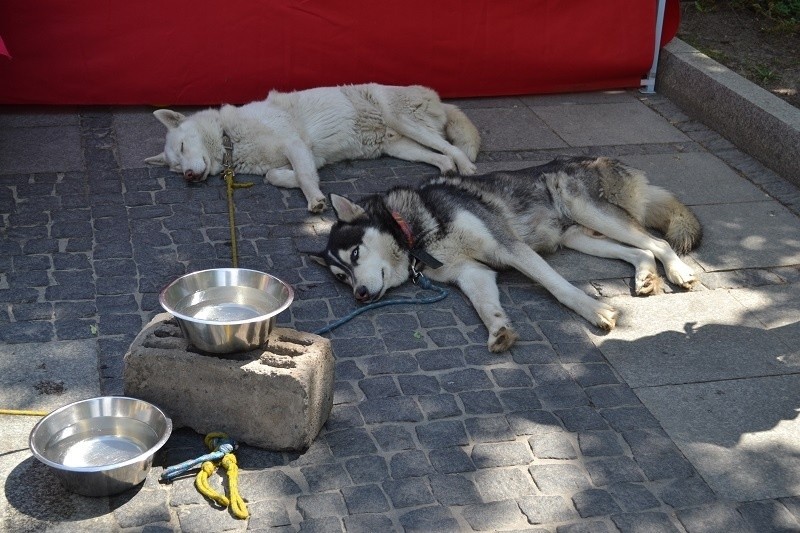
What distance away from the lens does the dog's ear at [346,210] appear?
5.27m

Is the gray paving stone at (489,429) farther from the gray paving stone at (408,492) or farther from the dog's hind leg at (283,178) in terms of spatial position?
the dog's hind leg at (283,178)

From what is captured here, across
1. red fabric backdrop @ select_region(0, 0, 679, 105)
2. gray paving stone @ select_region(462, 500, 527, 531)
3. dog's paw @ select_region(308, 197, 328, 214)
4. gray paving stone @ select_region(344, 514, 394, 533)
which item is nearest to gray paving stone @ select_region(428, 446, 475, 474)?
gray paving stone @ select_region(462, 500, 527, 531)

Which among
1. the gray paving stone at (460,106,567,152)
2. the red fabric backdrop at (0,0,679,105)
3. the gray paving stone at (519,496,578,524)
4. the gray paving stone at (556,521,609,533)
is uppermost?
the red fabric backdrop at (0,0,679,105)

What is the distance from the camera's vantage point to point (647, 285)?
517cm

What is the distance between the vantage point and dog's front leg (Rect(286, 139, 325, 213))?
20.2 feet

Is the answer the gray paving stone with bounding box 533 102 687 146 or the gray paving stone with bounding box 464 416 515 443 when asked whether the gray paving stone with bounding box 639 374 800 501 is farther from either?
the gray paving stone with bounding box 533 102 687 146

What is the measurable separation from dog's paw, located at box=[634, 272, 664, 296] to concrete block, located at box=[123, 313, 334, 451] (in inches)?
82.6

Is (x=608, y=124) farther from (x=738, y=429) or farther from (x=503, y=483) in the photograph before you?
(x=503, y=483)

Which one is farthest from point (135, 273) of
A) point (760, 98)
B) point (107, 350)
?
point (760, 98)

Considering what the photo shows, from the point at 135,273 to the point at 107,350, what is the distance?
0.85 metres

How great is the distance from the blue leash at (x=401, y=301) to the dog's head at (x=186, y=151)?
2078 mm

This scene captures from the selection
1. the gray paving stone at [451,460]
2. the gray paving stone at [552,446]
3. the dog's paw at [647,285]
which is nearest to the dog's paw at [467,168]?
the dog's paw at [647,285]

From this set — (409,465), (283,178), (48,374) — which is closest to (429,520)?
(409,465)

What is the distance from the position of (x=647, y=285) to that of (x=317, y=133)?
9.43 feet
